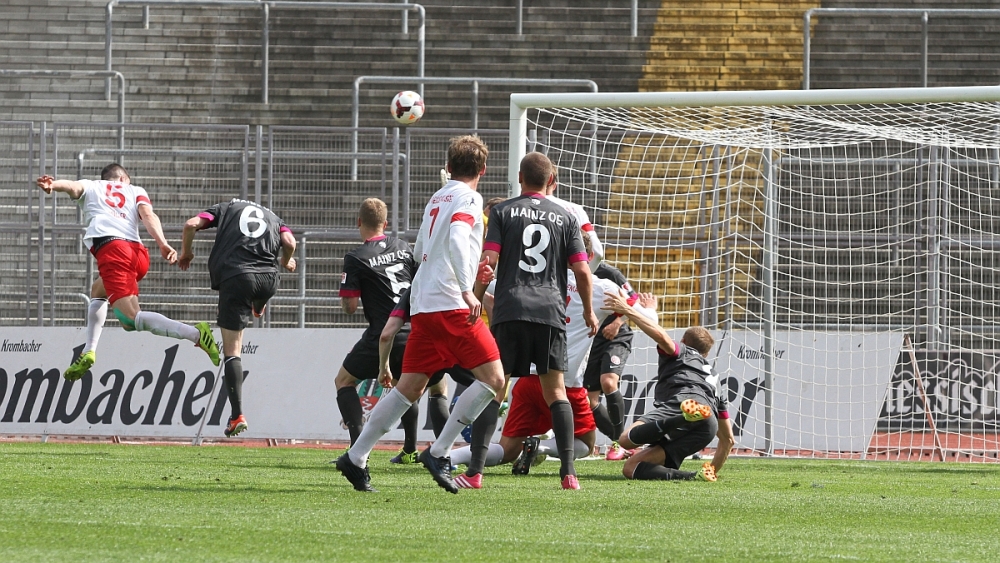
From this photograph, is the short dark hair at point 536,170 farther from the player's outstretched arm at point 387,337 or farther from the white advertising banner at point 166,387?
the white advertising banner at point 166,387

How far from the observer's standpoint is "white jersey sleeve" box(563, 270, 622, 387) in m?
8.54

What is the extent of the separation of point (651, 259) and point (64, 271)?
688 centimetres

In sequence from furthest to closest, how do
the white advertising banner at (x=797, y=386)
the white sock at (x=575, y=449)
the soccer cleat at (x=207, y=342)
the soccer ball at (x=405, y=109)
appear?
the soccer ball at (x=405, y=109), the white advertising banner at (x=797, y=386), the soccer cleat at (x=207, y=342), the white sock at (x=575, y=449)

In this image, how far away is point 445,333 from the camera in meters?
6.14

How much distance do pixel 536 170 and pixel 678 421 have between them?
1.95 m

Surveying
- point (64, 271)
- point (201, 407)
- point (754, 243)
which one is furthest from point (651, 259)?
point (64, 271)

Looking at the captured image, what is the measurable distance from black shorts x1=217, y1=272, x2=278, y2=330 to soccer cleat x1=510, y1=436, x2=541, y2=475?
2.56 m

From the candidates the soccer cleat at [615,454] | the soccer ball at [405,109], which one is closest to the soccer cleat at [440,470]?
the soccer cleat at [615,454]

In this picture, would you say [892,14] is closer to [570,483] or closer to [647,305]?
[647,305]

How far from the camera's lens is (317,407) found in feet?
39.6

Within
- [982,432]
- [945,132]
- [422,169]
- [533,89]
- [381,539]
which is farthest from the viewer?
[533,89]

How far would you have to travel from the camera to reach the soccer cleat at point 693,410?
7582 millimetres

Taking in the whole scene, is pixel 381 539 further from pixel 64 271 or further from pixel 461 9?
pixel 461 9

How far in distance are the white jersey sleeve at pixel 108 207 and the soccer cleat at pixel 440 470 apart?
4.88 metres
